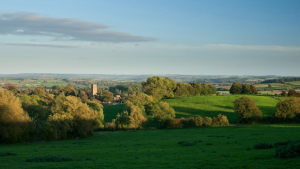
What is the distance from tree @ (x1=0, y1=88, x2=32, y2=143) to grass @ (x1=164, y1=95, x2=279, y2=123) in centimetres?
5187

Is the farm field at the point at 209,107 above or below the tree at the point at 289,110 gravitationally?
below

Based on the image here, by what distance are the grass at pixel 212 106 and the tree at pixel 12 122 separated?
51.9 metres

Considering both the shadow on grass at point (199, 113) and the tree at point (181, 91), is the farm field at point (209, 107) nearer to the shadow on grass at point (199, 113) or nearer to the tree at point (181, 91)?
the shadow on grass at point (199, 113)

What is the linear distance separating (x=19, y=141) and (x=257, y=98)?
303 feet

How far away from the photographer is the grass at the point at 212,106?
88.4m

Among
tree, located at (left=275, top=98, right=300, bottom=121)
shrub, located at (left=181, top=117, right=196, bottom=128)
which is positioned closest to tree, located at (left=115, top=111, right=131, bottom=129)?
shrub, located at (left=181, top=117, right=196, bottom=128)

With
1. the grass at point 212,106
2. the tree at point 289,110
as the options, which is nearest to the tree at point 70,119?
the grass at point 212,106

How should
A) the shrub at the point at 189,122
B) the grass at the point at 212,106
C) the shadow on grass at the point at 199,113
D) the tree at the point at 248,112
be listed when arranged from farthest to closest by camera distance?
the grass at the point at 212,106, the shadow on grass at the point at 199,113, the tree at the point at 248,112, the shrub at the point at 189,122

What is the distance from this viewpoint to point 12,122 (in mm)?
43094

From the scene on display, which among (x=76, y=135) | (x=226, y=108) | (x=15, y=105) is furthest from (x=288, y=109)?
(x=15, y=105)

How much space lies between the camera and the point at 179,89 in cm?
13275

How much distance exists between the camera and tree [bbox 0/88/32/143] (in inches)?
1673

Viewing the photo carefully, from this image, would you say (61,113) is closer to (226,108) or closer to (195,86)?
(226,108)

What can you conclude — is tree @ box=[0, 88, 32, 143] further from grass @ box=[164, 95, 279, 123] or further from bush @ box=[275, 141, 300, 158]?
grass @ box=[164, 95, 279, 123]
